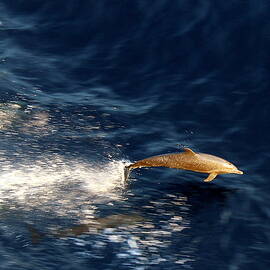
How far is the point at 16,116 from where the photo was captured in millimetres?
25984

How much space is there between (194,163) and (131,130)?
157 inches

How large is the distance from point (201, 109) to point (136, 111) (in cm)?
200

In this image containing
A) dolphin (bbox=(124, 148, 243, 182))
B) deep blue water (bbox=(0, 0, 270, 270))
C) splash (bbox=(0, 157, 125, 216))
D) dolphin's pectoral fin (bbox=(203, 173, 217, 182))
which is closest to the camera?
deep blue water (bbox=(0, 0, 270, 270))

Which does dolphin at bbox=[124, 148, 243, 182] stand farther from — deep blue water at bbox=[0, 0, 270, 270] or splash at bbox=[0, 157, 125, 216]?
splash at bbox=[0, 157, 125, 216]

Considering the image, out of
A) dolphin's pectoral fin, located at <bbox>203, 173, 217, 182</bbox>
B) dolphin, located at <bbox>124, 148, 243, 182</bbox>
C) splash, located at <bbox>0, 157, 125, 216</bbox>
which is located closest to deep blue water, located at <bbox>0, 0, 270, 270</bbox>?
splash, located at <bbox>0, 157, 125, 216</bbox>

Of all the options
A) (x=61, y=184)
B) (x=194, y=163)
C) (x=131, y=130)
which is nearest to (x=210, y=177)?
(x=194, y=163)

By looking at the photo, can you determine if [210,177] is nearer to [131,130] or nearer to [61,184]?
[61,184]

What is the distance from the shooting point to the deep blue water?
19.4 m

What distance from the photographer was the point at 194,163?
71.9 ft

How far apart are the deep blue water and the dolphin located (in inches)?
23.9

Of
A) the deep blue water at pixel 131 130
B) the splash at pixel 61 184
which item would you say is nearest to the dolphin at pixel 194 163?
the deep blue water at pixel 131 130

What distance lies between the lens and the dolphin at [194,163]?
71.7ft

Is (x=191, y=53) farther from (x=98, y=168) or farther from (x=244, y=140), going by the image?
(x=98, y=168)

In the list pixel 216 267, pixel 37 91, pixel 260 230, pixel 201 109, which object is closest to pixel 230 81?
pixel 201 109
